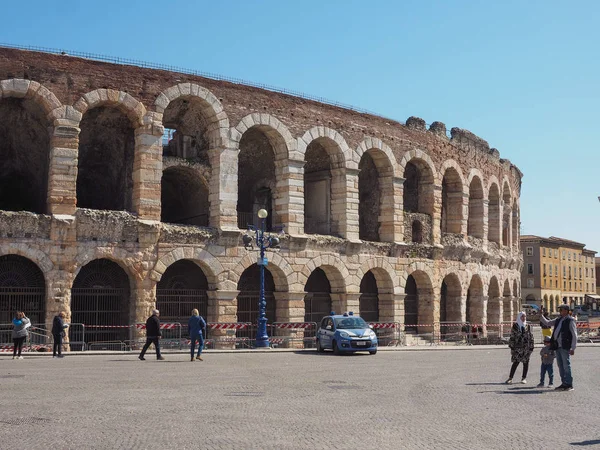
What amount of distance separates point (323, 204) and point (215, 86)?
289 inches

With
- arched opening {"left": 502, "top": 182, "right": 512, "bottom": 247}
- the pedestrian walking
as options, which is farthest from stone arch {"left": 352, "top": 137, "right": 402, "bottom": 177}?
the pedestrian walking

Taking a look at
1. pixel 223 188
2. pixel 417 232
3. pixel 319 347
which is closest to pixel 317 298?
pixel 417 232

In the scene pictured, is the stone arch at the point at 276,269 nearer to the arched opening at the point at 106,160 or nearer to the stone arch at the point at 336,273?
the stone arch at the point at 336,273

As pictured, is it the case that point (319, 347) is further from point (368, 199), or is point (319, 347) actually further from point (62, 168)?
point (368, 199)

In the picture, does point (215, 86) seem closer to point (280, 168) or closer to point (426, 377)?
point (280, 168)

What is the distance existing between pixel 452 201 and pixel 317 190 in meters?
8.30

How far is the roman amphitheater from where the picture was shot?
933 inches

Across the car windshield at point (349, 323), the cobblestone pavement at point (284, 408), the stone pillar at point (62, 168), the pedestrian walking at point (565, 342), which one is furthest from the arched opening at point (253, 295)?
the pedestrian walking at point (565, 342)

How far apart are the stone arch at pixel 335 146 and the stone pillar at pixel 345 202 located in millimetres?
285

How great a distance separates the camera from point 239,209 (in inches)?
1280

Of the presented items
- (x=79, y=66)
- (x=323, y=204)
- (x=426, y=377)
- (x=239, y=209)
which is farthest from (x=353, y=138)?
(x=426, y=377)

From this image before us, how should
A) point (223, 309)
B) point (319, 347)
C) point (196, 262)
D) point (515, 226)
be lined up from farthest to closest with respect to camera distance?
point (515, 226), point (223, 309), point (196, 262), point (319, 347)

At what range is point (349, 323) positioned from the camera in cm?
2323

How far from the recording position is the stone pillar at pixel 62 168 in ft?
76.7
